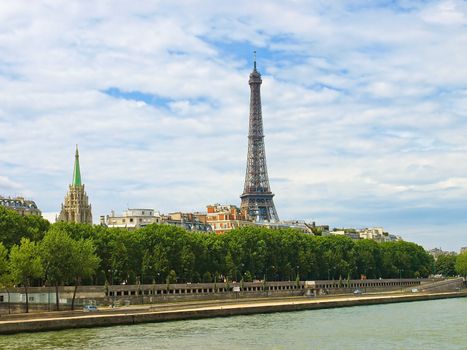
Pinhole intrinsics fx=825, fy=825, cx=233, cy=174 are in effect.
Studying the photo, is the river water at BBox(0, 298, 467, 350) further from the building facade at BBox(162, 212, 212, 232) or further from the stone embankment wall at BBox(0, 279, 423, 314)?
the building facade at BBox(162, 212, 212, 232)

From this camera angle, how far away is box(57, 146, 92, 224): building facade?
167250mm

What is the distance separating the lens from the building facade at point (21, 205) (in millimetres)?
132625

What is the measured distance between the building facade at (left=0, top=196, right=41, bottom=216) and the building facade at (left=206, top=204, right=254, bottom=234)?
122 feet

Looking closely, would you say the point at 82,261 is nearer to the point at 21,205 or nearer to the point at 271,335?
the point at 271,335

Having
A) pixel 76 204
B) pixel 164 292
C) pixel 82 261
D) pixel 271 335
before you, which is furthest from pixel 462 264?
pixel 271 335

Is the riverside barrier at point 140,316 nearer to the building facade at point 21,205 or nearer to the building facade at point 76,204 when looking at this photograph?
the building facade at point 21,205

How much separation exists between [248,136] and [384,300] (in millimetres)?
86605

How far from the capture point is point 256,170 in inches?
7121

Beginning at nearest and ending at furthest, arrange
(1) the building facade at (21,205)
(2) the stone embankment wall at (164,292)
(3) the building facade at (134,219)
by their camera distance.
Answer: (2) the stone embankment wall at (164,292) → (1) the building facade at (21,205) → (3) the building facade at (134,219)

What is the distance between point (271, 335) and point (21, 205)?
299ft

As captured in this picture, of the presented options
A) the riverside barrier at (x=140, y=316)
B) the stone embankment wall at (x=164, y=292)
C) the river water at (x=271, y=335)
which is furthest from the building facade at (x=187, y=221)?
the river water at (x=271, y=335)

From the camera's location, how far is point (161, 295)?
85938 millimetres

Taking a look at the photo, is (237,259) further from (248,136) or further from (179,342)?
(248,136)

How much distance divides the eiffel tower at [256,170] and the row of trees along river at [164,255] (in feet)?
131
